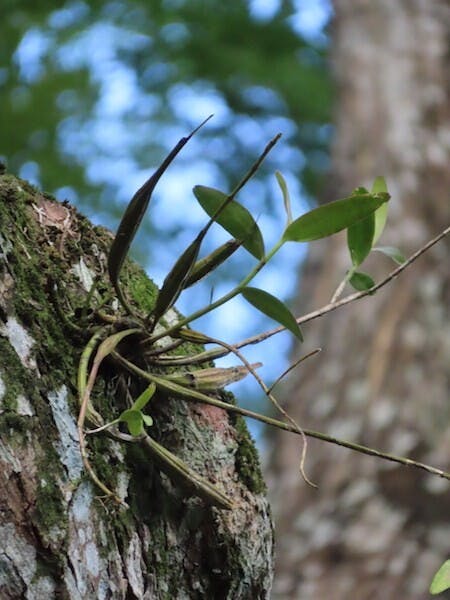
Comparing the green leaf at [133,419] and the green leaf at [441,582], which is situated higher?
the green leaf at [133,419]

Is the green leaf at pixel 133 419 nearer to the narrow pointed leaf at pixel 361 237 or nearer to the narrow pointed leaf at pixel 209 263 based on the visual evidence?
the narrow pointed leaf at pixel 209 263

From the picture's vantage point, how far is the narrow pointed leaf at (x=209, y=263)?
2.34 feet

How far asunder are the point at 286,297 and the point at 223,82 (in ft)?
2.96

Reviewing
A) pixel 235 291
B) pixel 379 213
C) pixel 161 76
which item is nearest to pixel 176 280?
Result: pixel 235 291

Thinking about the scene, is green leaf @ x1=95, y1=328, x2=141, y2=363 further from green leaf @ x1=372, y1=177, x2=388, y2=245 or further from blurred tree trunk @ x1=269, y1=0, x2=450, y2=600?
blurred tree trunk @ x1=269, y1=0, x2=450, y2=600

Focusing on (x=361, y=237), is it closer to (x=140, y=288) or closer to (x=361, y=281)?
(x=361, y=281)

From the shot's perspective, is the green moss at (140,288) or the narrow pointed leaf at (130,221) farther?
the green moss at (140,288)

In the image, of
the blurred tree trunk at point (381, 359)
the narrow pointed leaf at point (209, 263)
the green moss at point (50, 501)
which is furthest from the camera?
the blurred tree trunk at point (381, 359)

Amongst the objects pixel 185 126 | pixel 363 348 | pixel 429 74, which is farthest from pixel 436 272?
pixel 185 126

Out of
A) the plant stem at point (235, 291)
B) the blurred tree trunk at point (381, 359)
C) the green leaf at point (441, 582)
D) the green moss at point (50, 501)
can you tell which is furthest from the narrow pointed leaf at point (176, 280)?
the blurred tree trunk at point (381, 359)

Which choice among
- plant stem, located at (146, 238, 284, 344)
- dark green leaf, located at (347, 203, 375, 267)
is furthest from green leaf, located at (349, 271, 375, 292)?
plant stem, located at (146, 238, 284, 344)

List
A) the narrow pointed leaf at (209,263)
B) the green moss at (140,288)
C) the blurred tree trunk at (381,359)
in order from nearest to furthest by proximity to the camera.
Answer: the narrow pointed leaf at (209,263)
the green moss at (140,288)
the blurred tree trunk at (381,359)

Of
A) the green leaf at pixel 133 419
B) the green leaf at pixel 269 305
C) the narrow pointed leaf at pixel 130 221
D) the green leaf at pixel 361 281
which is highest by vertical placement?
the green leaf at pixel 361 281

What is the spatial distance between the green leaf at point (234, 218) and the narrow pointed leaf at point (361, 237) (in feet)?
0.34
